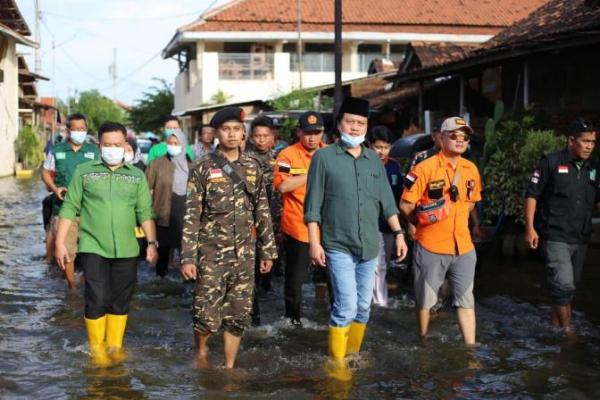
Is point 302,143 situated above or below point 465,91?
below

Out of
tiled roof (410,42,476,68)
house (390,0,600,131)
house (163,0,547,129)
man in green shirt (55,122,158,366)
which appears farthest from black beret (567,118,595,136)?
house (163,0,547,129)

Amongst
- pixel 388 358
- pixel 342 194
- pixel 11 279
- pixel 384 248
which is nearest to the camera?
pixel 342 194

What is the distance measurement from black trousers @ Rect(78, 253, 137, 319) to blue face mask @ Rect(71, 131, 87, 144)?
3151 millimetres

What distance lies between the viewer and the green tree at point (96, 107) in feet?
304

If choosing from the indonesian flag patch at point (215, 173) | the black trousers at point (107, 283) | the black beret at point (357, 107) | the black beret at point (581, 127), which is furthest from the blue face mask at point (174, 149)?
the black beret at point (581, 127)

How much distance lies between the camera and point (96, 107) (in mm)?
94062

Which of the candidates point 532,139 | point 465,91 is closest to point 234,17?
point 465,91

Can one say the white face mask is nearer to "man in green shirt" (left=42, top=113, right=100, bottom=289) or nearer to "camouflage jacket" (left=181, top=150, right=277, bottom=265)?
"camouflage jacket" (left=181, top=150, right=277, bottom=265)

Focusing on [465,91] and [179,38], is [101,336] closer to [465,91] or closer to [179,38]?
[465,91]

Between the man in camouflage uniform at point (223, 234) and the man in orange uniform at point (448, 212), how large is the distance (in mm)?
1478

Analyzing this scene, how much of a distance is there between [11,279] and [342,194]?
6.23 m

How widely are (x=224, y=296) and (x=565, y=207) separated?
3260mm

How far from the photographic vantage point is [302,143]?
7.80m

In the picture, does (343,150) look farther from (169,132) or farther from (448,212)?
(169,132)
